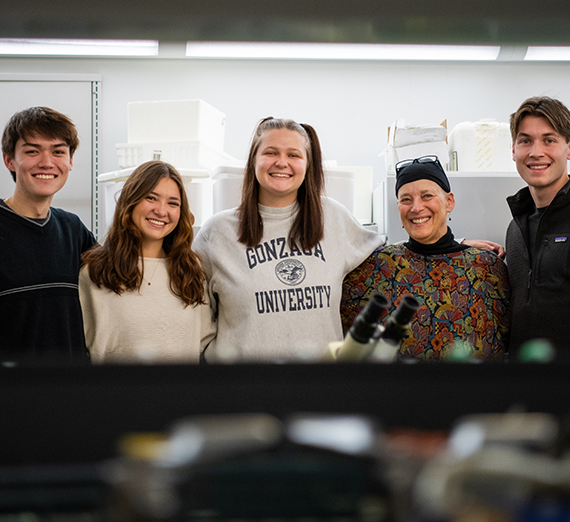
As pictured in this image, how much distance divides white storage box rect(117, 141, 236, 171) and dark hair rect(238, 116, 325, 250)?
98cm

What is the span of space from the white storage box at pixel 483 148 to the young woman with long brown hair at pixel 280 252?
116 centimetres

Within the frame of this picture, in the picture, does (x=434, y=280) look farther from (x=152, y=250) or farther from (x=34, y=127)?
(x=34, y=127)

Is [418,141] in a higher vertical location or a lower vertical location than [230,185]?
higher

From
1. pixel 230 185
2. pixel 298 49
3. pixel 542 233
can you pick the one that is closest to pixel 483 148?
pixel 542 233

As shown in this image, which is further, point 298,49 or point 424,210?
point 424,210

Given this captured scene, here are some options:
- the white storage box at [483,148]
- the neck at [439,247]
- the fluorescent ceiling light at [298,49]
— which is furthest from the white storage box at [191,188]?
the fluorescent ceiling light at [298,49]

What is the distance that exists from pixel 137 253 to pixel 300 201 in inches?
21.5

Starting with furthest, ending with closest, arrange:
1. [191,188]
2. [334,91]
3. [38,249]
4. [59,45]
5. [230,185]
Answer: [334,91] → [191,188] → [230,185] → [38,249] → [59,45]

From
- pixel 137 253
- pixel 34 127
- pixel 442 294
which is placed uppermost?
pixel 34 127

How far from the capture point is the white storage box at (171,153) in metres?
2.79

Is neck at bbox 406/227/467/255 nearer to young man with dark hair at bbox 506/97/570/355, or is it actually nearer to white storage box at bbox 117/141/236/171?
young man with dark hair at bbox 506/97/570/355

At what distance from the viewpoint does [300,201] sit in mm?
1868

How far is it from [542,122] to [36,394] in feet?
5.84

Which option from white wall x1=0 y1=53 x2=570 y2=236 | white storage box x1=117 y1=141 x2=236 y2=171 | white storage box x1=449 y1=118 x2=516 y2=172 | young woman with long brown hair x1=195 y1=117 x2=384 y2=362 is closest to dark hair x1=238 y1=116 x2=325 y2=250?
young woman with long brown hair x1=195 y1=117 x2=384 y2=362
